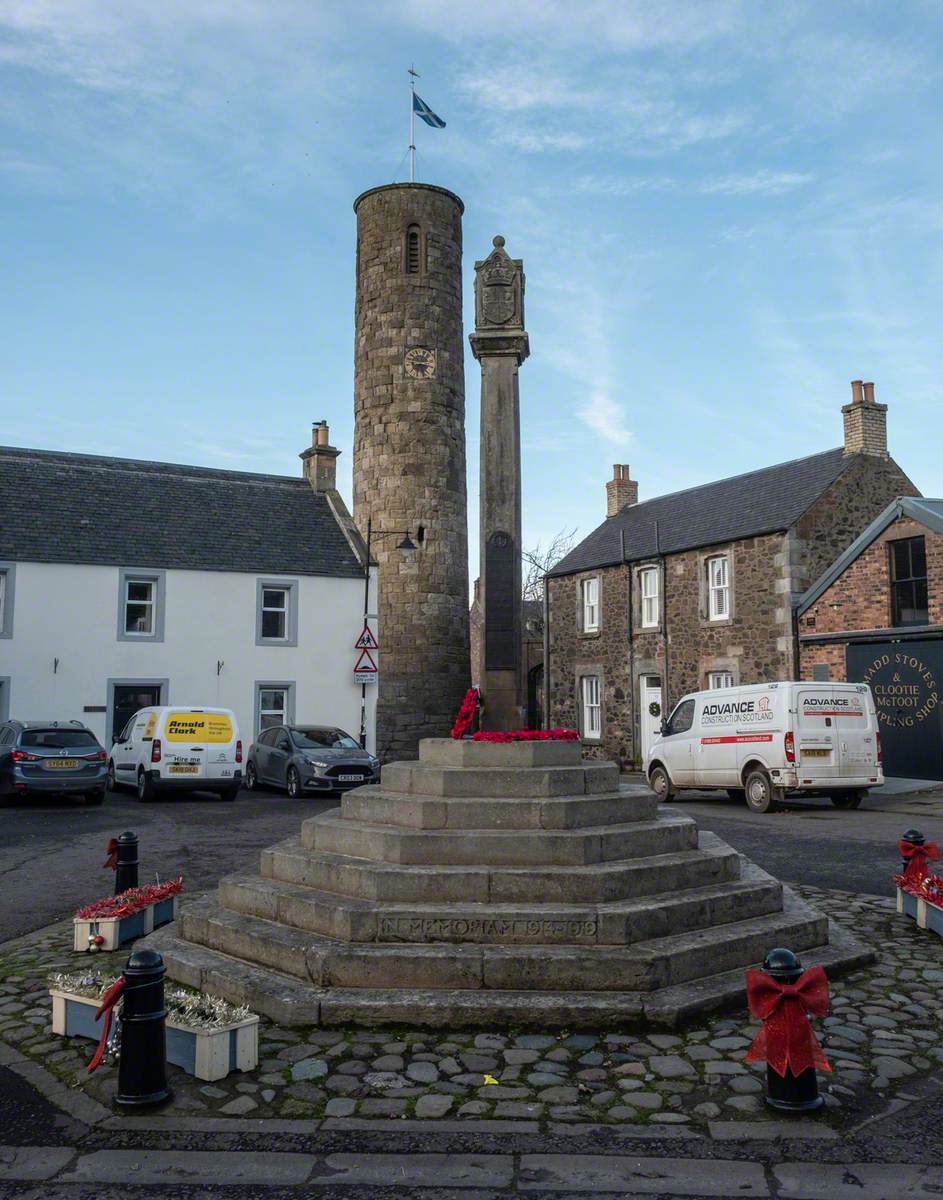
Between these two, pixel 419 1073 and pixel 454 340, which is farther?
pixel 454 340

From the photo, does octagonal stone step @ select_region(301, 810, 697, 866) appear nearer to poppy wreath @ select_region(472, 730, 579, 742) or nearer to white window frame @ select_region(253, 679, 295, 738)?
poppy wreath @ select_region(472, 730, 579, 742)

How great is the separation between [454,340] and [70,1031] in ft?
82.5

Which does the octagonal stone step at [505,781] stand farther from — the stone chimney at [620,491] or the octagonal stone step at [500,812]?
the stone chimney at [620,491]

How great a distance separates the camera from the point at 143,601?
25.0 metres

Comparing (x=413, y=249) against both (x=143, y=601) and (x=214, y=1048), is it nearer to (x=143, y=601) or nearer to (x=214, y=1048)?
(x=143, y=601)

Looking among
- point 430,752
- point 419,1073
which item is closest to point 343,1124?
point 419,1073

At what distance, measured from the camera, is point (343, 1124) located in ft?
14.6

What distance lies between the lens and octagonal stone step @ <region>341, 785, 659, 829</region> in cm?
718

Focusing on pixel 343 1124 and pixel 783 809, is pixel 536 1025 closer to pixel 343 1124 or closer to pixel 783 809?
pixel 343 1124

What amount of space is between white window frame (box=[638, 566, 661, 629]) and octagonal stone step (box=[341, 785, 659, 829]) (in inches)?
856

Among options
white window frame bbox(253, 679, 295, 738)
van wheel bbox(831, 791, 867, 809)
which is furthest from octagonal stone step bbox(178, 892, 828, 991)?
white window frame bbox(253, 679, 295, 738)

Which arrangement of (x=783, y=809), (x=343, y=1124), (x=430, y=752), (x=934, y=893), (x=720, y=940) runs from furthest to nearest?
1. (x=783, y=809)
2. (x=430, y=752)
3. (x=934, y=893)
4. (x=720, y=940)
5. (x=343, y=1124)

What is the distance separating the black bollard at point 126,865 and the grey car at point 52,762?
958cm

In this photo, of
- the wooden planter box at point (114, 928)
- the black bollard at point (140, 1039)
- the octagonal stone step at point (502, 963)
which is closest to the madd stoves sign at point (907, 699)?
the octagonal stone step at point (502, 963)
